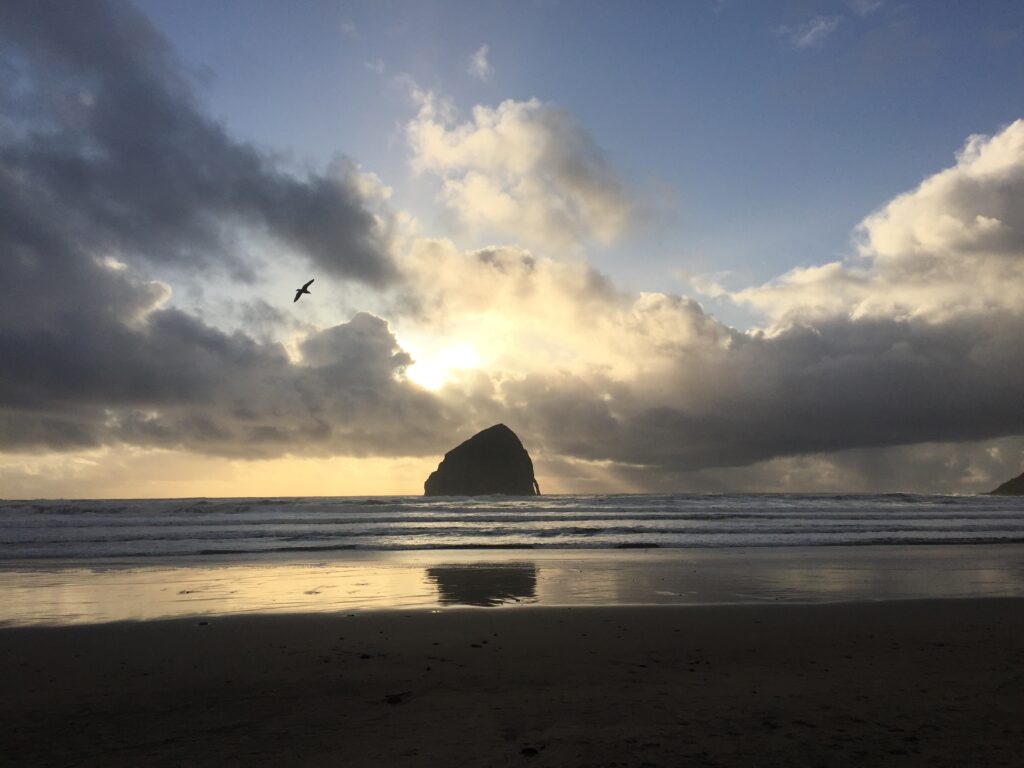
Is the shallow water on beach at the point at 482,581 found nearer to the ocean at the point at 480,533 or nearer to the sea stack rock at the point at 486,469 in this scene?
the ocean at the point at 480,533

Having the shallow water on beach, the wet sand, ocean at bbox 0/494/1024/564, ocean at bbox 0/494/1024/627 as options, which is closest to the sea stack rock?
ocean at bbox 0/494/1024/564

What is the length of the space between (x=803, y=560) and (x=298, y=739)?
1775 centimetres

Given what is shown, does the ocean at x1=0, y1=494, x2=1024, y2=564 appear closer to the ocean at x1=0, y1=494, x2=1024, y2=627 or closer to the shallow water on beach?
the ocean at x1=0, y1=494, x2=1024, y2=627

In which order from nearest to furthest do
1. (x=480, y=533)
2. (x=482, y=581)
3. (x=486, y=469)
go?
(x=482, y=581), (x=480, y=533), (x=486, y=469)

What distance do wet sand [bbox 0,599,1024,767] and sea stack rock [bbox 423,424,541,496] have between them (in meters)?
175

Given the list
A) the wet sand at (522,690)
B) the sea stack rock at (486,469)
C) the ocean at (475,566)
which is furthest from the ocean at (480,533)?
the sea stack rock at (486,469)

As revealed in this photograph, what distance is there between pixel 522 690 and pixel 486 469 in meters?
183

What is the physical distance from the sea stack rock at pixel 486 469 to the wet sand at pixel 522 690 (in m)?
175

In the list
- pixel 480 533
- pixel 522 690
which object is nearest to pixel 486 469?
pixel 480 533

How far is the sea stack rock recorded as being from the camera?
18538cm

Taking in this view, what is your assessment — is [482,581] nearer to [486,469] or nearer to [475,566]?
[475,566]

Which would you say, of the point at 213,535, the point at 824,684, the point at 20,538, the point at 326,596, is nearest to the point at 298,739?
the point at 824,684

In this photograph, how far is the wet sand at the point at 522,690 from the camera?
15.8 feet

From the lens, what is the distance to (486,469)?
18750 centimetres
